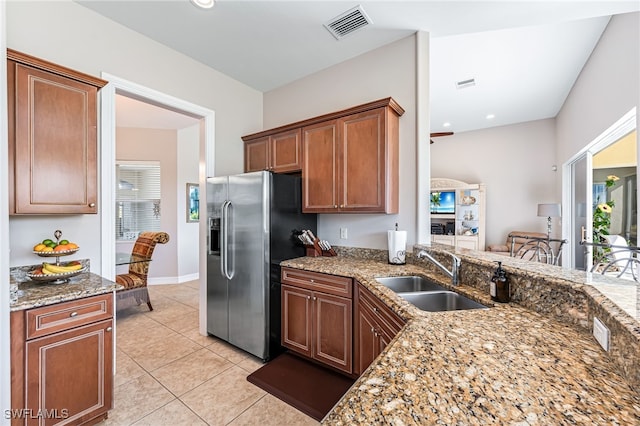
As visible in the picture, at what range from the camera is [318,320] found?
2.35 metres

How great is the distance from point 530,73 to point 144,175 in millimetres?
6386

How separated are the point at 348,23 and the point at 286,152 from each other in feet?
4.35

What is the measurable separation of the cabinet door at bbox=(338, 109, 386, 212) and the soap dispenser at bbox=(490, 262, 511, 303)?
1073 mm

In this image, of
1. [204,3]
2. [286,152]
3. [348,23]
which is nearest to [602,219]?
[348,23]

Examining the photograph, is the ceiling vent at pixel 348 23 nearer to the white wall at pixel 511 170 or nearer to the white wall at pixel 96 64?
the white wall at pixel 96 64

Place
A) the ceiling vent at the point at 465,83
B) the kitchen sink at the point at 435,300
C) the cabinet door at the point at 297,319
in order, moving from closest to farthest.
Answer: the kitchen sink at the point at 435,300 < the cabinet door at the point at 297,319 < the ceiling vent at the point at 465,83

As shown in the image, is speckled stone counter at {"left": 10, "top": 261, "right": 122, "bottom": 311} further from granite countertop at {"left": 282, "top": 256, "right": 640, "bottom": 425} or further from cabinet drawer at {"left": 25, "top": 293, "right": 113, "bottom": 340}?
granite countertop at {"left": 282, "top": 256, "right": 640, "bottom": 425}

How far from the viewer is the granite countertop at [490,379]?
0.61m

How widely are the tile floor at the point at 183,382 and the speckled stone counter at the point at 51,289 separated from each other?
88 cm

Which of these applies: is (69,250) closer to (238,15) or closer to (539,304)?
(238,15)

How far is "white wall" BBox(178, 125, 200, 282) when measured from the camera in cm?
513

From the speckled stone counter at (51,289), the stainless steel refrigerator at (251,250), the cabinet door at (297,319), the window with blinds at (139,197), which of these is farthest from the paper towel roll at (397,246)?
the window with blinds at (139,197)

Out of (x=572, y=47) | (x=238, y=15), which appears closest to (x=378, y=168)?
(x=238, y=15)

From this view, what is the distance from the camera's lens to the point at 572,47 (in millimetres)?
3123
